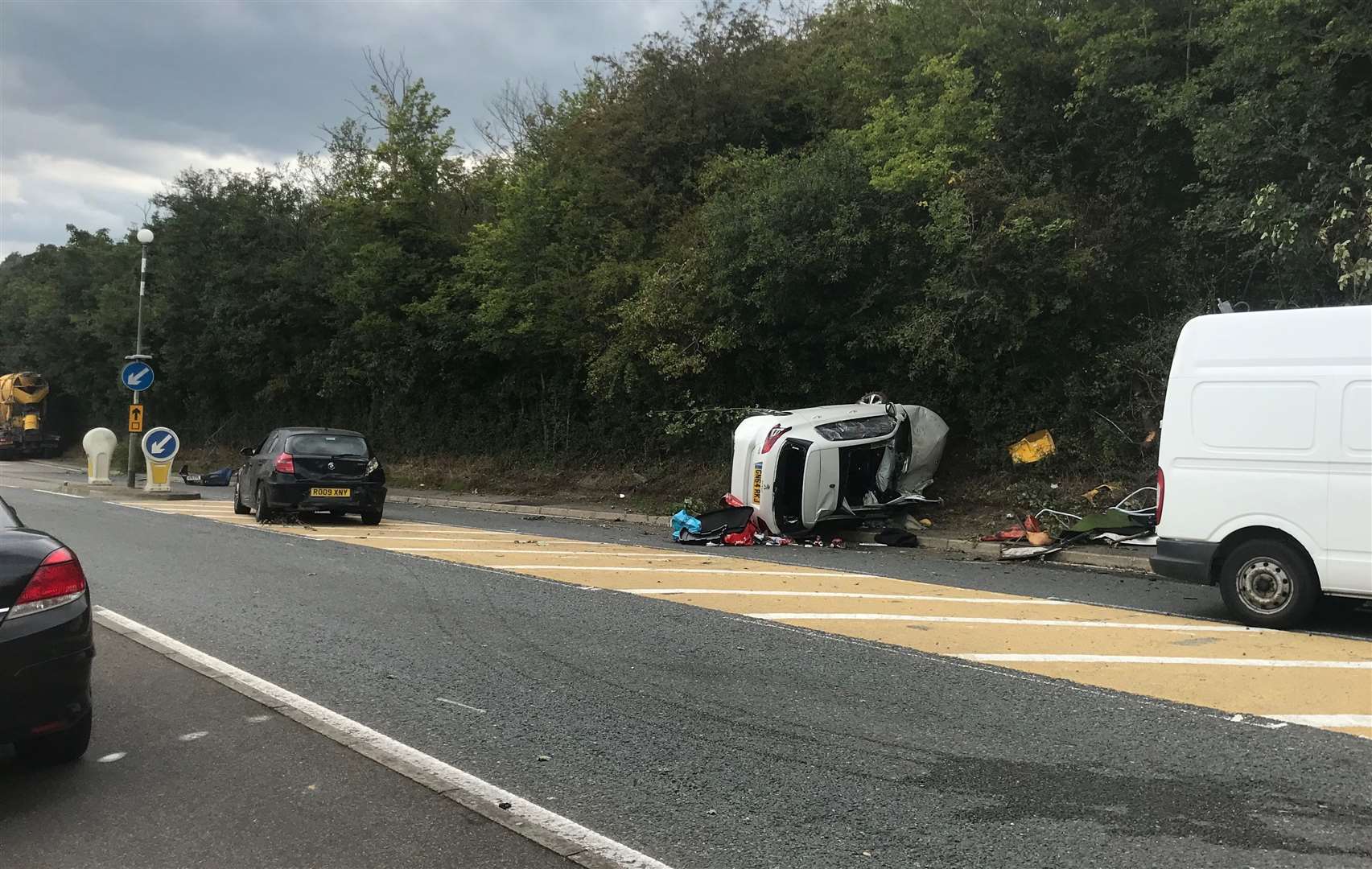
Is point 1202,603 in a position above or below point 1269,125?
below

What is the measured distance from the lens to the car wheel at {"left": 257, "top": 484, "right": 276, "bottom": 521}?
15609mm

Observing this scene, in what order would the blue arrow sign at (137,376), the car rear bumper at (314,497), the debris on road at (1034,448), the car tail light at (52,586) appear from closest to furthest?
the car tail light at (52,586)
the car rear bumper at (314,497)
the debris on road at (1034,448)
the blue arrow sign at (137,376)

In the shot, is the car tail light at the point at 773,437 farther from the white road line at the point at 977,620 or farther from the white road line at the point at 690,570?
the white road line at the point at 977,620

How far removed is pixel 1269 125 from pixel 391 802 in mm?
13747

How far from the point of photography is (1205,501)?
8.03 m

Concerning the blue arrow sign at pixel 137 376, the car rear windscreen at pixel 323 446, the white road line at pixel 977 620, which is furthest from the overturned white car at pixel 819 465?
the blue arrow sign at pixel 137 376

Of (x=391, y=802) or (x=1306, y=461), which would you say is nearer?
(x=391, y=802)

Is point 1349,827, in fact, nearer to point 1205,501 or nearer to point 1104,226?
point 1205,501

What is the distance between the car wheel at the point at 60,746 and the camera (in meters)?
4.50

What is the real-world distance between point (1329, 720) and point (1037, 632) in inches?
94.1

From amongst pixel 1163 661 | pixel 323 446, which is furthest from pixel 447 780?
pixel 323 446

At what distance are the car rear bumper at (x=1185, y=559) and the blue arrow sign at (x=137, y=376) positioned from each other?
21.1 meters

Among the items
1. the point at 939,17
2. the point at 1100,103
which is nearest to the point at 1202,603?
the point at 1100,103

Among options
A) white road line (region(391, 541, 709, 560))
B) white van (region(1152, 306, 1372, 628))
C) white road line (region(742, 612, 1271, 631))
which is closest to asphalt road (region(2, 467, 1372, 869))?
white road line (region(742, 612, 1271, 631))
